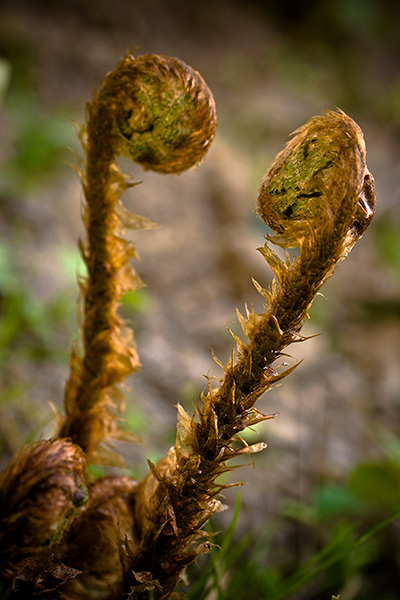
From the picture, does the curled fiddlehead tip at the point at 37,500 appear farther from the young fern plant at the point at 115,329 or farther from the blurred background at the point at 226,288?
the blurred background at the point at 226,288

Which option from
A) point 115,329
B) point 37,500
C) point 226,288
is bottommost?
point 37,500

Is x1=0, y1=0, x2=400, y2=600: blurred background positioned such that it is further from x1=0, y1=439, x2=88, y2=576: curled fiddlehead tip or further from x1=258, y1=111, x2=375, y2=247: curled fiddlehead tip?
x1=0, y1=439, x2=88, y2=576: curled fiddlehead tip

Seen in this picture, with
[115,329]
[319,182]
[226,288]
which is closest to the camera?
[319,182]

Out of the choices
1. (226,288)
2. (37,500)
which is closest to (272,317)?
(37,500)

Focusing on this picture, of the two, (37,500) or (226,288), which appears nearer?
(37,500)

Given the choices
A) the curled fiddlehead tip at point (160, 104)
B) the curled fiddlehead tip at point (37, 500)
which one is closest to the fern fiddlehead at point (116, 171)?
the curled fiddlehead tip at point (160, 104)

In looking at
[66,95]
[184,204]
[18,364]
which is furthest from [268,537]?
[66,95]

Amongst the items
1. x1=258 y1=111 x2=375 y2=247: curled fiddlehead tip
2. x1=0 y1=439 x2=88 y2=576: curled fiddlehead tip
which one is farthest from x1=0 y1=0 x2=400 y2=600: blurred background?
x1=0 y1=439 x2=88 y2=576: curled fiddlehead tip

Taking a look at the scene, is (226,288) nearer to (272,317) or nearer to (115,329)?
(115,329)

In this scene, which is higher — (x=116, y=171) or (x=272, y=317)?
(x=116, y=171)
